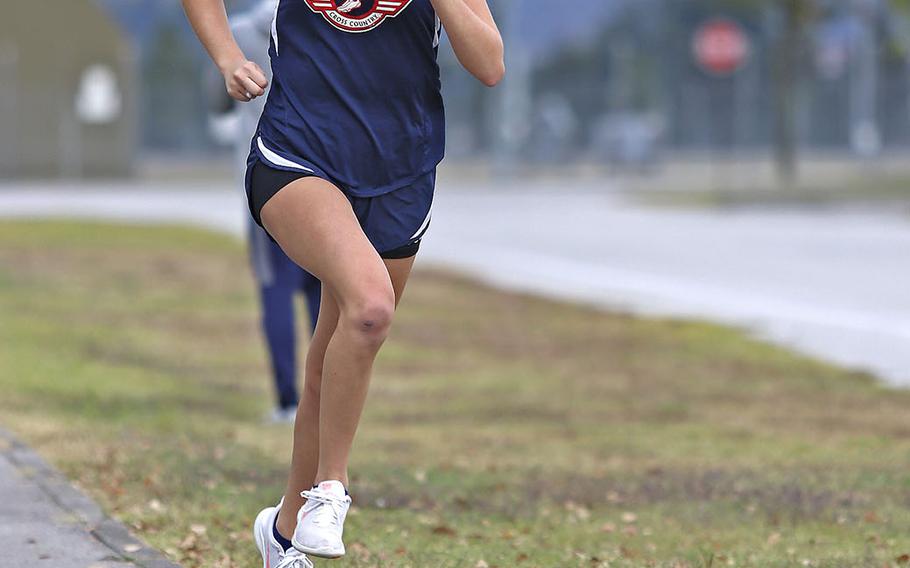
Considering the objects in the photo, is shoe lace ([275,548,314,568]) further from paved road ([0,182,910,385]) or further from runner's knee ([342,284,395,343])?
paved road ([0,182,910,385])

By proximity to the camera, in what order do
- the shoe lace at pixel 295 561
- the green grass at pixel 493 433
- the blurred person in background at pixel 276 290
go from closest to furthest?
the shoe lace at pixel 295 561, the green grass at pixel 493 433, the blurred person in background at pixel 276 290

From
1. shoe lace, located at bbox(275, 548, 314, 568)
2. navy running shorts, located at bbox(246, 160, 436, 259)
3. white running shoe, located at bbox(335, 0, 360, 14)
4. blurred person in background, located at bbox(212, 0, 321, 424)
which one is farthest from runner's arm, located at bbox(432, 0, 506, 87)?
blurred person in background, located at bbox(212, 0, 321, 424)

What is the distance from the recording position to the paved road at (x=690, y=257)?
13125 millimetres

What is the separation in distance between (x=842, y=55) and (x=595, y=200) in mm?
28359

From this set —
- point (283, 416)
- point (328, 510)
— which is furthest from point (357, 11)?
point (283, 416)

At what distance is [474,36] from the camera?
4125 millimetres

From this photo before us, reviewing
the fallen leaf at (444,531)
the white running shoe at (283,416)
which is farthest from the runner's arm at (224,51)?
the white running shoe at (283,416)

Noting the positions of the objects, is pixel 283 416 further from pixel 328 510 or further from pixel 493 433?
pixel 328 510

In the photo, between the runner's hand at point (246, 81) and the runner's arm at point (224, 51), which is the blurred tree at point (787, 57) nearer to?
the runner's arm at point (224, 51)

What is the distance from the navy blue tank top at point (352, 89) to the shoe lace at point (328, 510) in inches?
25.6

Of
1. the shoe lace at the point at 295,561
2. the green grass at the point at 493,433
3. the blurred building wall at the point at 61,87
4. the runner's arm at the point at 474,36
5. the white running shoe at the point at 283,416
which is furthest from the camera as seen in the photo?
the blurred building wall at the point at 61,87

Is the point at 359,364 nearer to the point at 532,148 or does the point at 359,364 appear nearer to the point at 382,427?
the point at 382,427

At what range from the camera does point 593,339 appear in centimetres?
1287

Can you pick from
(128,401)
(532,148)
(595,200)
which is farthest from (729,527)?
(532,148)
